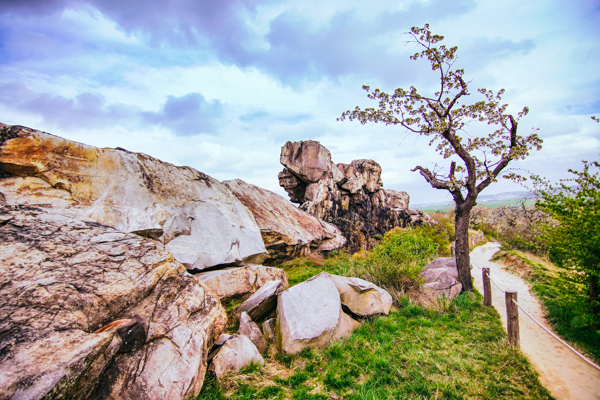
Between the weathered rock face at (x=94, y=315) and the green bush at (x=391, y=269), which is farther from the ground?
the weathered rock face at (x=94, y=315)

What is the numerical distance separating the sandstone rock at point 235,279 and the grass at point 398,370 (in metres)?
2.67

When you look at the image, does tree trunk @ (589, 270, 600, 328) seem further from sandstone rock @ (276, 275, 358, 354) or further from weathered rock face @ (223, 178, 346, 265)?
weathered rock face @ (223, 178, 346, 265)

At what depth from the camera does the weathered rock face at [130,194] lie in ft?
24.3

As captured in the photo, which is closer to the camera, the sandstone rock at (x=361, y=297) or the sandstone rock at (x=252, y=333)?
the sandstone rock at (x=252, y=333)

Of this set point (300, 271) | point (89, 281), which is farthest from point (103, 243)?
point (300, 271)

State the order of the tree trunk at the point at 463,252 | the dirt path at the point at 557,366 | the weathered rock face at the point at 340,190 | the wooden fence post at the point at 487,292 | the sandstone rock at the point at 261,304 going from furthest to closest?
1. the weathered rock face at the point at 340,190
2. the tree trunk at the point at 463,252
3. the wooden fence post at the point at 487,292
4. the sandstone rock at the point at 261,304
5. the dirt path at the point at 557,366

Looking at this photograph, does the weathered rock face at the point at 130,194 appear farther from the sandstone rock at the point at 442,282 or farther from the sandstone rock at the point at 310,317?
the sandstone rock at the point at 442,282

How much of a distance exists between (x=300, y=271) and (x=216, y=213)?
5.69 meters

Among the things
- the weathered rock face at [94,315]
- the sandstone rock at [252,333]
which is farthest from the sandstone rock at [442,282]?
the weathered rock face at [94,315]

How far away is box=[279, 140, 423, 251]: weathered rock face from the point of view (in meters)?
25.8

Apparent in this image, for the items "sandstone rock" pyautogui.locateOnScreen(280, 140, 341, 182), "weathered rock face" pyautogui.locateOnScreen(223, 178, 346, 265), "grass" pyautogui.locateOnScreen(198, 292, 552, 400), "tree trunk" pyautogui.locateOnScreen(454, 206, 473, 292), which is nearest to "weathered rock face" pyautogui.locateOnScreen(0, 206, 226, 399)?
"grass" pyautogui.locateOnScreen(198, 292, 552, 400)

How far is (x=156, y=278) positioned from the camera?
18.1ft

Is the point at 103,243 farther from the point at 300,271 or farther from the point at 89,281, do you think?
the point at 300,271

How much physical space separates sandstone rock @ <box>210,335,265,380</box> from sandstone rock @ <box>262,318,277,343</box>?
920 millimetres
